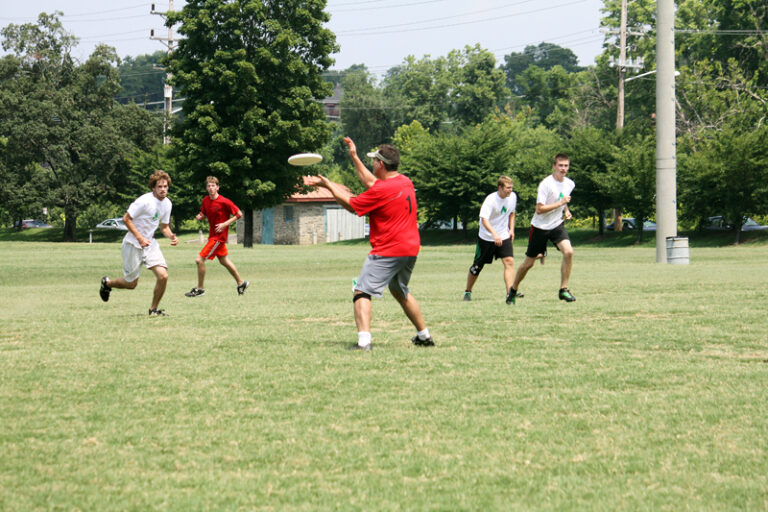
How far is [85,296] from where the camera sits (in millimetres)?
17062

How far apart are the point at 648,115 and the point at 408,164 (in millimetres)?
31173

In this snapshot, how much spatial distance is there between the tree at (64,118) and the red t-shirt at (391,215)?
63194mm

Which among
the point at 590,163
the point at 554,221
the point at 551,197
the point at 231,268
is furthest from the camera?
the point at 590,163

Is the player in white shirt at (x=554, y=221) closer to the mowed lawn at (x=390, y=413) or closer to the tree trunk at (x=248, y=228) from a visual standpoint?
the mowed lawn at (x=390, y=413)

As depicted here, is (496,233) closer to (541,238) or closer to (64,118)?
(541,238)

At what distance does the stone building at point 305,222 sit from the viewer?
6638cm

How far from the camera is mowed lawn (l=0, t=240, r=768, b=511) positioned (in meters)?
4.29

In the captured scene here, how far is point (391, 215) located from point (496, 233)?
625 centimetres

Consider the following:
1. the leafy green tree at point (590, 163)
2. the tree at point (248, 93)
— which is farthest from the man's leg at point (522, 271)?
the leafy green tree at point (590, 163)

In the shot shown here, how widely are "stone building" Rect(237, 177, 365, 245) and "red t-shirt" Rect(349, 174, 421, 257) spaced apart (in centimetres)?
5645

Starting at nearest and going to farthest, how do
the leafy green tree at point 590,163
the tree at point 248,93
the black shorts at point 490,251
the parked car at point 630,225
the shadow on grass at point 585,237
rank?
the black shorts at point 490,251, the shadow on grass at point 585,237, the tree at point 248,93, the leafy green tree at point 590,163, the parked car at point 630,225

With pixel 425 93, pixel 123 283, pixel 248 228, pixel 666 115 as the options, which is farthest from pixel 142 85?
pixel 123 283

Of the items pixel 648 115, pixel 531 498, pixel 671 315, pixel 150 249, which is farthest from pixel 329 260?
pixel 648 115

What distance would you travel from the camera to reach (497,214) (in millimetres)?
14773
